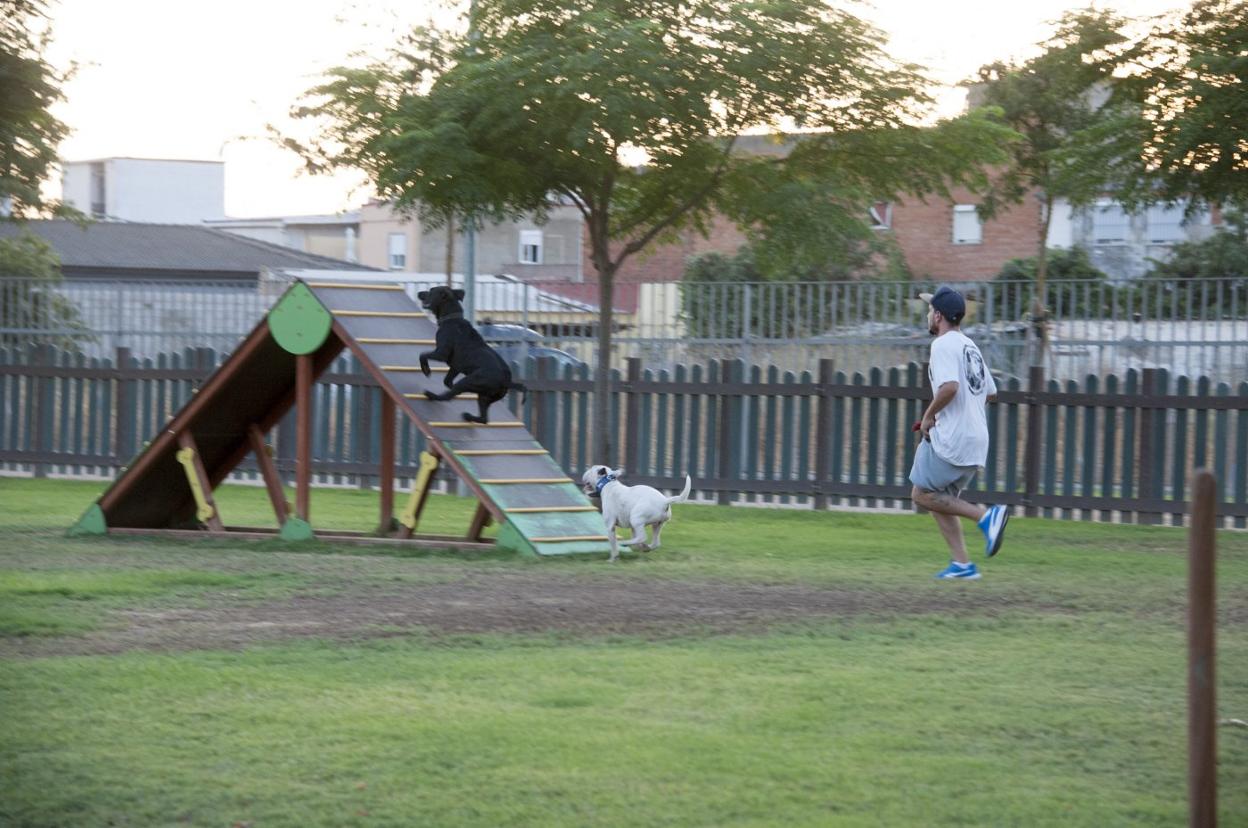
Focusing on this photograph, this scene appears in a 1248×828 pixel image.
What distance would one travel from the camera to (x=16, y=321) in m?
23.0

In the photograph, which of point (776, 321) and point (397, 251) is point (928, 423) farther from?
point (397, 251)

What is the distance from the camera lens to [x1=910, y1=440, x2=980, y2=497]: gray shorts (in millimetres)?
10336

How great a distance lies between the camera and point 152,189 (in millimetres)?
72250

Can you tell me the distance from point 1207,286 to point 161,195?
6263 cm

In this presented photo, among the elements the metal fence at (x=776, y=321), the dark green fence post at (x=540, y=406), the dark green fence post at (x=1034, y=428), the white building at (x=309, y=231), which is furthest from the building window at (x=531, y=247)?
the dark green fence post at (x=1034, y=428)

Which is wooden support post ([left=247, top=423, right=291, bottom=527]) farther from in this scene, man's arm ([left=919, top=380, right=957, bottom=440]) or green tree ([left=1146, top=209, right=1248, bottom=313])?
green tree ([left=1146, top=209, right=1248, bottom=313])

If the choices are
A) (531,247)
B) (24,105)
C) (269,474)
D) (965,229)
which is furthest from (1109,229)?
(24,105)

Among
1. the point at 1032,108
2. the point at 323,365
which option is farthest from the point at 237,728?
the point at 1032,108

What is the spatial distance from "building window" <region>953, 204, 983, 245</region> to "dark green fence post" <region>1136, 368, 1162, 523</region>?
39231 millimetres

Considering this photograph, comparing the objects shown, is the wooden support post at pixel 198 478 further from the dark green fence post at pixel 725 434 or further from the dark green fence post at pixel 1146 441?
the dark green fence post at pixel 1146 441

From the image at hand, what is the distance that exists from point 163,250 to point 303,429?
4227 centimetres

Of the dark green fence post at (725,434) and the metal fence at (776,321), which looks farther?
the metal fence at (776,321)

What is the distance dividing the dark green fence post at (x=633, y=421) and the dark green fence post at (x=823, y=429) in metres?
2.06

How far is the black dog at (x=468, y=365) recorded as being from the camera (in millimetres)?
11820
